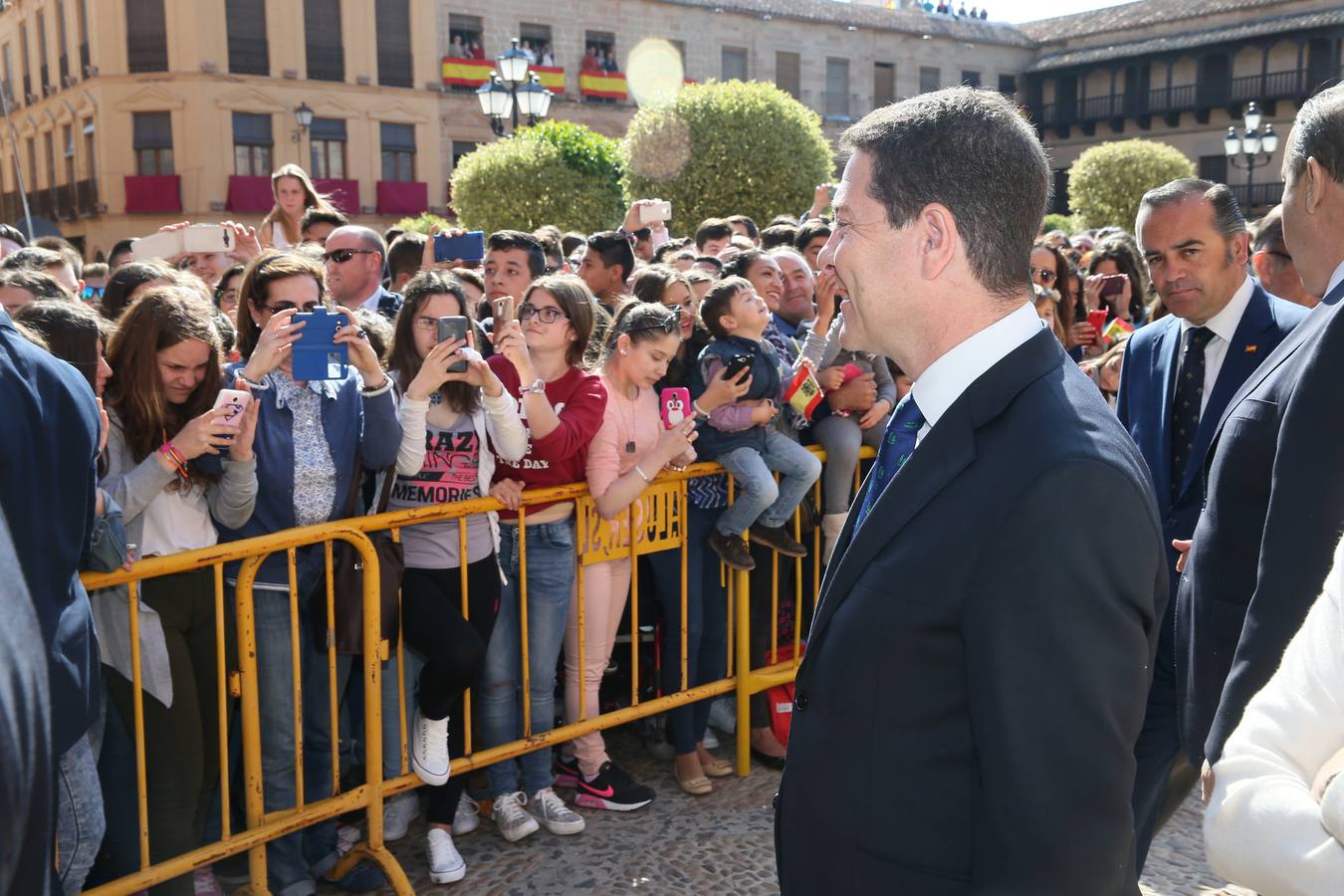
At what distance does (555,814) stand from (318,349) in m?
1.94

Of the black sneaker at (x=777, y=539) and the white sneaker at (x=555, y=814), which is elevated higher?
the black sneaker at (x=777, y=539)

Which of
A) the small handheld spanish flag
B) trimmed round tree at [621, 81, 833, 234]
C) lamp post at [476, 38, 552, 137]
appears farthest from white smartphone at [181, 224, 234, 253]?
trimmed round tree at [621, 81, 833, 234]

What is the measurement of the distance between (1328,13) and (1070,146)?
33.9 feet

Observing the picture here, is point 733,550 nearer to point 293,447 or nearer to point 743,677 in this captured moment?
point 743,677

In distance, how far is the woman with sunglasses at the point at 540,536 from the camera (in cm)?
420

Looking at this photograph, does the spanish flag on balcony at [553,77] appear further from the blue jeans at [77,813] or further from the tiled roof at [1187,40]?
the blue jeans at [77,813]

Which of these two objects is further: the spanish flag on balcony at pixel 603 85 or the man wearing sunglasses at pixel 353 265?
the spanish flag on balcony at pixel 603 85

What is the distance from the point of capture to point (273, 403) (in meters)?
3.71

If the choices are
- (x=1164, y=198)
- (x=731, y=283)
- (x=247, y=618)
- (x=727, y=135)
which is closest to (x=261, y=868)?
(x=247, y=618)

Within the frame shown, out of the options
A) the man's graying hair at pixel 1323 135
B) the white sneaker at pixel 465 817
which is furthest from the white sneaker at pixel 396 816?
the man's graying hair at pixel 1323 135

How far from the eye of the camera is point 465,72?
3559 centimetres

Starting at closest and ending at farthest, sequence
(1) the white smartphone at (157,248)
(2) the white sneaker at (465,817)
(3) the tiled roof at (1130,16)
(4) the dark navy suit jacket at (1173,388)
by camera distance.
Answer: (4) the dark navy suit jacket at (1173,388)
(2) the white sneaker at (465,817)
(1) the white smartphone at (157,248)
(3) the tiled roof at (1130,16)

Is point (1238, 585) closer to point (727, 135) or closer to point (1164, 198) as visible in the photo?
point (1164, 198)

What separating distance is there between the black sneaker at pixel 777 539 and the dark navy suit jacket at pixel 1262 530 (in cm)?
218
